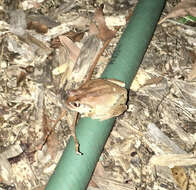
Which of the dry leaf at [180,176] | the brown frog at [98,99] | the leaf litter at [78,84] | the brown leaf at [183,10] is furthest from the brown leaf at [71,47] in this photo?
the dry leaf at [180,176]

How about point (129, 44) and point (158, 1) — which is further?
point (158, 1)

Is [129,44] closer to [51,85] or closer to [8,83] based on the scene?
[51,85]

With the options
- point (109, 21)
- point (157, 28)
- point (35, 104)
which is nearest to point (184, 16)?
point (157, 28)

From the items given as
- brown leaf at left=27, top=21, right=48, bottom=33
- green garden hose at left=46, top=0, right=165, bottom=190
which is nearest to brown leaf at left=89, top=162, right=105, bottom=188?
green garden hose at left=46, top=0, right=165, bottom=190

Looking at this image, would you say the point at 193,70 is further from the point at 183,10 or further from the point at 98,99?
the point at 98,99

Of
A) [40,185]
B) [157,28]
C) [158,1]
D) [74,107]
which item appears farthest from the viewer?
[157,28]

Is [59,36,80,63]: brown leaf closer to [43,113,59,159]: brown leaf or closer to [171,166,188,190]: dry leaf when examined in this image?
[43,113,59,159]: brown leaf

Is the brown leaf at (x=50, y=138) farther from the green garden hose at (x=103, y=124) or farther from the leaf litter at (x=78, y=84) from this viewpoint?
the green garden hose at (x=103, y=124)
